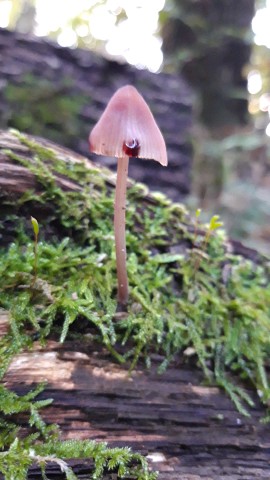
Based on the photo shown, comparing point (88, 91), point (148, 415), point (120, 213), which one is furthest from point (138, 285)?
point (88, 91)

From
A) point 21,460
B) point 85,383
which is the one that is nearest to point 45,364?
point 85,383

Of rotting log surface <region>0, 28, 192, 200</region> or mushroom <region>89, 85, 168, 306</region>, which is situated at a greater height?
rotting log surface <region>0, 28, 192, 200</region>

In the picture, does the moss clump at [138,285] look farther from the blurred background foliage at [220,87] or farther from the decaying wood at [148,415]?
the blurred background foliage at [220,87]

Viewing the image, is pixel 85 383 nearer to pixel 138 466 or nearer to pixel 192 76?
pixel 138 466

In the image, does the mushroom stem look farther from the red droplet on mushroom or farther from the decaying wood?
the decaying wood

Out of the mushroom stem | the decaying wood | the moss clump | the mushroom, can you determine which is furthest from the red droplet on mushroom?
the decaying wood
